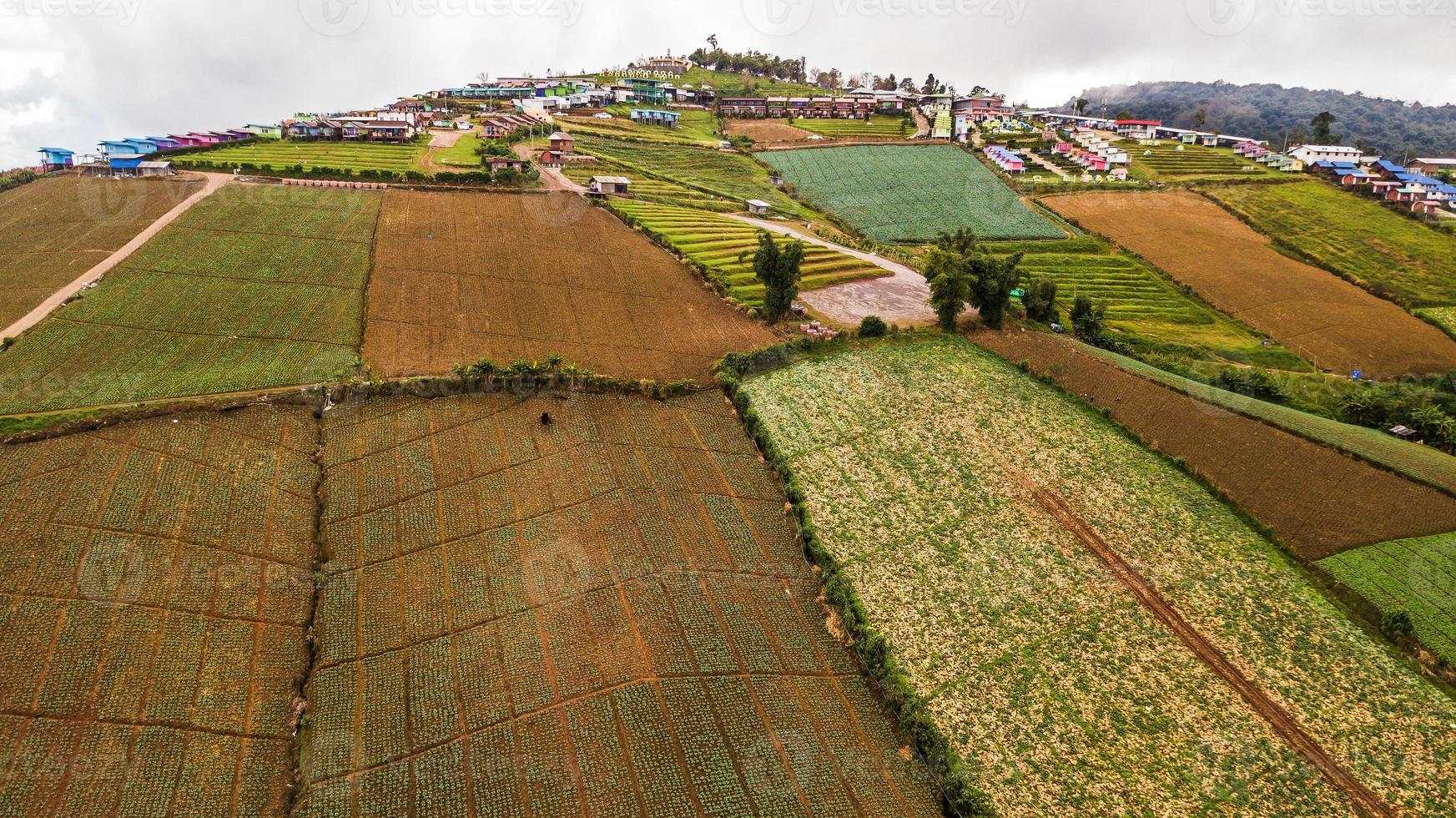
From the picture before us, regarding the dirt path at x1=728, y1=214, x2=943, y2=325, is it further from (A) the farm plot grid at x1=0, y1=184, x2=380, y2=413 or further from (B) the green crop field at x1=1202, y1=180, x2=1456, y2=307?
(B) the green crop field at x1=1202, y1=180, x2=1456, y2=307

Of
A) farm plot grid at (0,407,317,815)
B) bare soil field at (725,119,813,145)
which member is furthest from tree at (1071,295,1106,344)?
bare soil field at (725,119,813,145)

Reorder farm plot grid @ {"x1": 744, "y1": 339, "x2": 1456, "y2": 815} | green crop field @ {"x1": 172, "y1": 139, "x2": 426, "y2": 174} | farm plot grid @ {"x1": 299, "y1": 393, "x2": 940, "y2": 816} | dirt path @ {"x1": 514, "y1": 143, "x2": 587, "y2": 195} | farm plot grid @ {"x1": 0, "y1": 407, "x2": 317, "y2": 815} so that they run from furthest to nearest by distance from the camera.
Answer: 1. green crop field @ {"x1": 172, "y1": 139, "x2": 426, "y2": 174}
2. dirt path @ {"x1": 514, "y1": 143, "x2": 587, "y2": 195}
3. farm plot grid @ {"x1": 744, "y1": 339, "x2": 1456, "y2": 815}
4. farm plot grid @ {"x1": 299, "y1": 393, "x2": 940, "y2": 816}
5. farm plot grid @ {"x1": 0, "y1": 407, "x2": 317, "y2": 815}

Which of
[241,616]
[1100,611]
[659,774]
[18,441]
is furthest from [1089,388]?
[18,441]

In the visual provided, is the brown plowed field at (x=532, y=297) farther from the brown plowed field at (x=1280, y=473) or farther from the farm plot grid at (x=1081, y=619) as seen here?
the brown plowed field at (x=1280, y=473)

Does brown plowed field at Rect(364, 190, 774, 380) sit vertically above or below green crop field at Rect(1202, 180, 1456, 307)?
below

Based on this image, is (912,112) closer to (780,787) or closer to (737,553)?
(737,553)

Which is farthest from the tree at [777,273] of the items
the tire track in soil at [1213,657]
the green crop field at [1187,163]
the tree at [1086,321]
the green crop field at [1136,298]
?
the green crop field at [1187,163]
